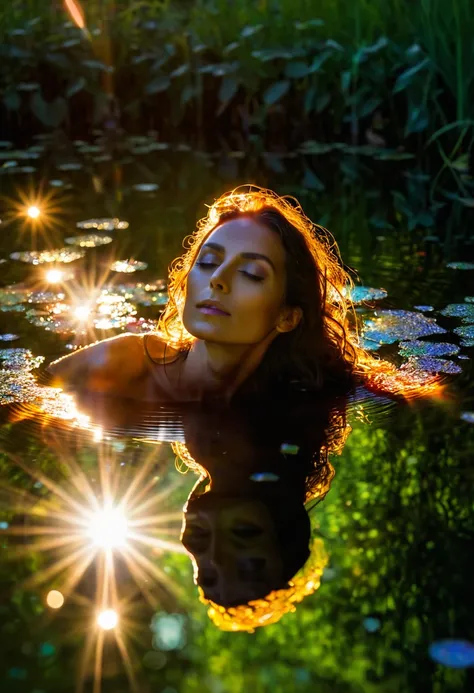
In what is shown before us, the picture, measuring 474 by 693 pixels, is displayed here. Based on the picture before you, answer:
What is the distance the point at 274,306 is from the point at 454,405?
1.95ft

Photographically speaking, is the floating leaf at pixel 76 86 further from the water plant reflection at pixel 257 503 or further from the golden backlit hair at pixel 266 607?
the golden backlit hair at pixel 266 607

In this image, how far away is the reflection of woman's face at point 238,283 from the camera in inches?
106

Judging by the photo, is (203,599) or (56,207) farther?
(56,207)

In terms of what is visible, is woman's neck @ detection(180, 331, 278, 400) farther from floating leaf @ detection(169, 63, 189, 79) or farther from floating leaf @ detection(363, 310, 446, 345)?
floating leaf @ detection(169, 63, 189, 79)

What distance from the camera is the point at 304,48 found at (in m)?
8.25

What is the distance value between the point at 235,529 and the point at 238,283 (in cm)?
77

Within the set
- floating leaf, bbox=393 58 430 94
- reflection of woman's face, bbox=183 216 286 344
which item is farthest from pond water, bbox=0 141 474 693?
floating leaf, bbox=393 58 430 94

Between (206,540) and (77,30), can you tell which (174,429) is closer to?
(206,540)

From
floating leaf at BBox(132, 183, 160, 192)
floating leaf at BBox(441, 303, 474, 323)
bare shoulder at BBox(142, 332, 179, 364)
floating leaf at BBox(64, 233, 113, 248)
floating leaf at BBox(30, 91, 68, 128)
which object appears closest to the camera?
bare shoulder at BBox(142, 332, 179, 364)

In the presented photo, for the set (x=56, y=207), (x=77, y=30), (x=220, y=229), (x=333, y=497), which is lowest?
(x=333, y=497)

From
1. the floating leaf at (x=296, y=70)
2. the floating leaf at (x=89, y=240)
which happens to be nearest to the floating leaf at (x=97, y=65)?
the floating leaf at (x=296, y=70)

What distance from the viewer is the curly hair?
2869mm

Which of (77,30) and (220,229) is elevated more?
(77,30)

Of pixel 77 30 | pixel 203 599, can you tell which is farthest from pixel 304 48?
pixel 203 599
